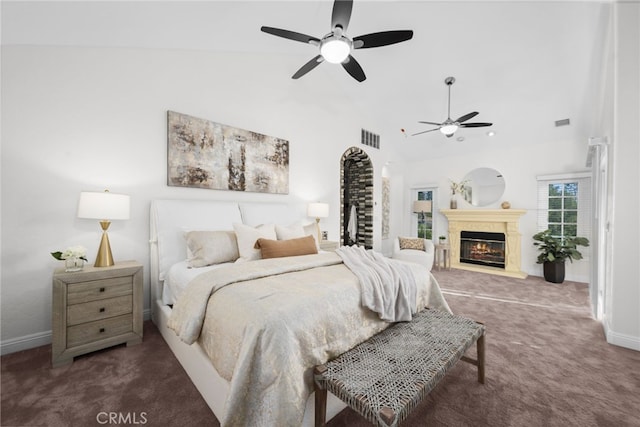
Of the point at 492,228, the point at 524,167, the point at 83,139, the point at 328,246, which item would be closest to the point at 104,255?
the point at 83,139

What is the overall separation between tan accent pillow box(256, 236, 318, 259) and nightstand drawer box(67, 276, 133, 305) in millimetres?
1109

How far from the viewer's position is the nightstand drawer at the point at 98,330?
1955mm

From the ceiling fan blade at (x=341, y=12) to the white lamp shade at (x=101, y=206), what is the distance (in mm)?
2297

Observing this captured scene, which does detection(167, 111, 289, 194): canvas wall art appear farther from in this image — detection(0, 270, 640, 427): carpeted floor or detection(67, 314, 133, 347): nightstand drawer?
detection(0, 270, 640, 427): carpeted floor

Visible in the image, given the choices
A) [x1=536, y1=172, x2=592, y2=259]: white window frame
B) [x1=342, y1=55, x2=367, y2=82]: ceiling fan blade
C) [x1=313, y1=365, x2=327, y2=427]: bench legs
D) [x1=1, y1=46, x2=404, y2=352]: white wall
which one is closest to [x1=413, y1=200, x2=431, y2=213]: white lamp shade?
[x1=536, y1=172, x2=592, y2=259]: white window frame

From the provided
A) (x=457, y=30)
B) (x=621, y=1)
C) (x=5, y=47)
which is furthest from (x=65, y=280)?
(x=621, y=1)

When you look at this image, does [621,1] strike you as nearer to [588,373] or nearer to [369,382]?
[588,373]

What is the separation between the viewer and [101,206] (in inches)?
83.3

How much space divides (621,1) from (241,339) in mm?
3958

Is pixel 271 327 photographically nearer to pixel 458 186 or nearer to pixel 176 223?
pixel 176 223

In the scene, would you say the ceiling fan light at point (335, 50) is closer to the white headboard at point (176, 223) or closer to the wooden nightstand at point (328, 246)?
the white headboard at point (176, 223)

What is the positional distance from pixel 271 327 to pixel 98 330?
1816 millimetres

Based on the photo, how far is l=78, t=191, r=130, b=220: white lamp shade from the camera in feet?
6.84

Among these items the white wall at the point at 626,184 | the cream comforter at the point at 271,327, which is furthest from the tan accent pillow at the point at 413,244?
the cream comforter at the point at 271,327
